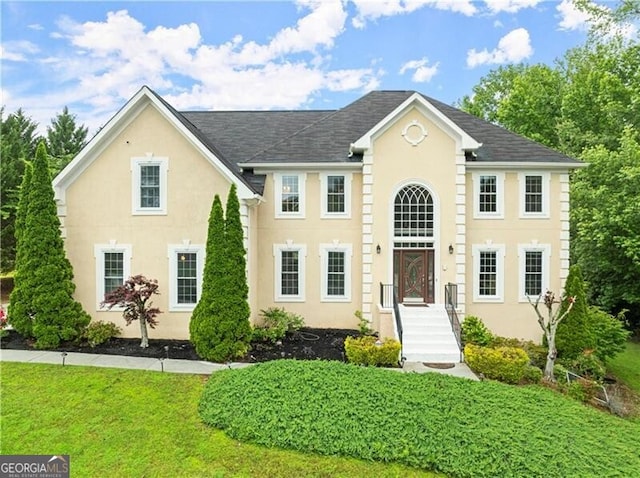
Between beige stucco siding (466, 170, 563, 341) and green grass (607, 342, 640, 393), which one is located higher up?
beige stucco siding (466, 170, 563, 341)

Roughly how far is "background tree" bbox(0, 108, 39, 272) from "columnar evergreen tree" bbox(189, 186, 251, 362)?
2153cm

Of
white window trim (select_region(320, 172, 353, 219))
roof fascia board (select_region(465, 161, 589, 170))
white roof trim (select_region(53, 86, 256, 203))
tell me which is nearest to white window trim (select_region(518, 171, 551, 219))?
roof fascia board (select_region(465, 161, 589, 170))

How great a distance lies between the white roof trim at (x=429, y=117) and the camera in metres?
12.1

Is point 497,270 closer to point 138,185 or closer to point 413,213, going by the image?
point 413,213

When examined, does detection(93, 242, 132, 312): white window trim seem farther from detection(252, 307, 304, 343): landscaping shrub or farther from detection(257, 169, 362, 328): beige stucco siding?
detection(252, 307, 304, 343): landscaping shrub

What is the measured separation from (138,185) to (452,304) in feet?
35.6

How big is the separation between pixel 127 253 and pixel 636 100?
22.7 meters

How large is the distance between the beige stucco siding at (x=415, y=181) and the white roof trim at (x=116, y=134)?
4631 millimetres

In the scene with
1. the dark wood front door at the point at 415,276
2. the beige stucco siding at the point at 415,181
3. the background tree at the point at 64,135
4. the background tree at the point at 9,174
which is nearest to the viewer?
the beige stucco siding at the point at 415,181

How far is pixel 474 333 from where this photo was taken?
1143cm

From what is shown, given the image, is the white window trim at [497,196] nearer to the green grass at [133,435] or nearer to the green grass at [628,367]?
the green grass at [628,367]

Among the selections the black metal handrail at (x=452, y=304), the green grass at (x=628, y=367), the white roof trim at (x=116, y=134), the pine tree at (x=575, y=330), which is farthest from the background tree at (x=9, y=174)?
the green grass at (x=628, y=367)

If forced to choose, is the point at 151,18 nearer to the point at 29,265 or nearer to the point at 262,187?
the point at 262,187

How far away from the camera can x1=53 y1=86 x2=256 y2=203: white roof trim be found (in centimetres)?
1098
